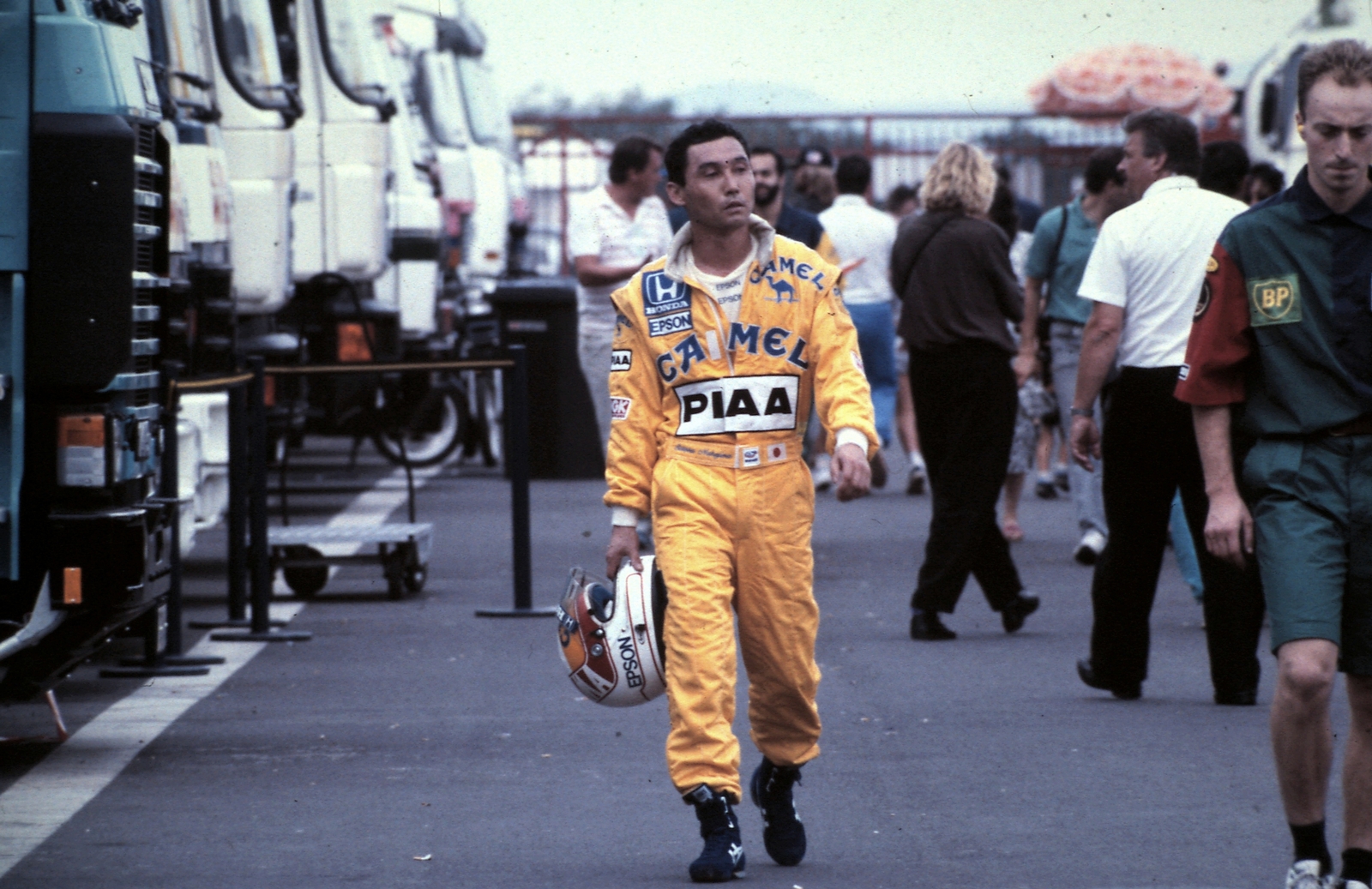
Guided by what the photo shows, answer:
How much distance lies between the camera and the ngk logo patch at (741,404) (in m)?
5.68

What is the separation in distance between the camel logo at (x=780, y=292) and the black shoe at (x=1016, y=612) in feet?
14.1

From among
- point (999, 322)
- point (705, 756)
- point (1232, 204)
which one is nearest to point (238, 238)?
point (999, 322)

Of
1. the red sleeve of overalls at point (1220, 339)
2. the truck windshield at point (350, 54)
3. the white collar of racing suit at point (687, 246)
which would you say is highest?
the truck windshield at point (350, 54)

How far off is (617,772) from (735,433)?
1585mm

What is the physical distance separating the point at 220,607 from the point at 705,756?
5.70 m

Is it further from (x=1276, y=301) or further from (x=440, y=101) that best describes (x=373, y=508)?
(x=440, y=101)

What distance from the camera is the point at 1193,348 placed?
523 centimetres

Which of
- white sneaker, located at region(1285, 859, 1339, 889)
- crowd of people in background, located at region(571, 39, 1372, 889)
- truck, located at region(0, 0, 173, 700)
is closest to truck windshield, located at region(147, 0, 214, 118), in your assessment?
crowd of people in background, located at region(571, 39, 1372, 889)

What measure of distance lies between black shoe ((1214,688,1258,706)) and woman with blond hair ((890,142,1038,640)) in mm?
1662

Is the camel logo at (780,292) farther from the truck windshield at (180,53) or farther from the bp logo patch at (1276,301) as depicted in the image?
the truck windshield at (180,53)

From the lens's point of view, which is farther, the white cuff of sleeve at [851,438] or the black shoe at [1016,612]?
the black shoe at [1016,612]

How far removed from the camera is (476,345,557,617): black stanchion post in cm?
1033

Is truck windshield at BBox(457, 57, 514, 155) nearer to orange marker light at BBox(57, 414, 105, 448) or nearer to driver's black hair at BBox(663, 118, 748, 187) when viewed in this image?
orange marker light at BBox(57, 414, 105, 448)

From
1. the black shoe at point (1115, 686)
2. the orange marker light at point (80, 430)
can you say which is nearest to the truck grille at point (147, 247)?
the orange marker light at point (80, 430)
